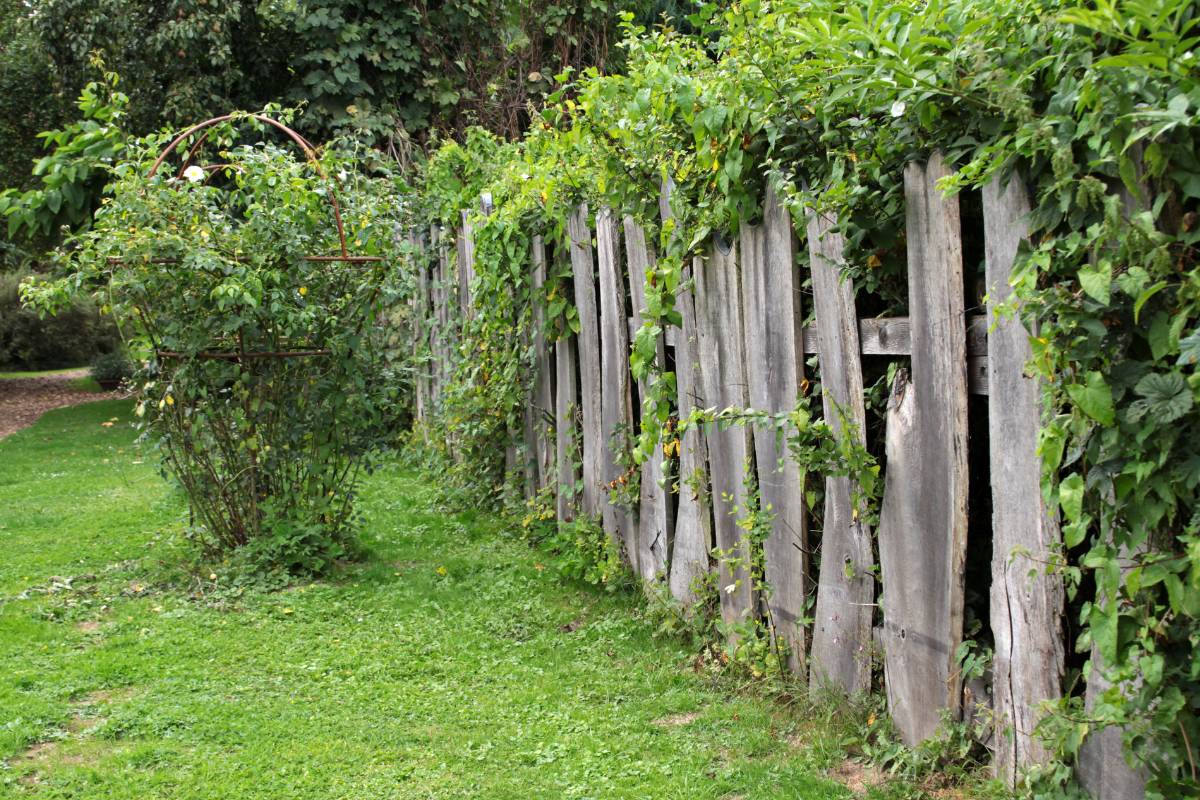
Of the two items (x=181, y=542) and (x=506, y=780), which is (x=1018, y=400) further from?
(x=181, y=542)

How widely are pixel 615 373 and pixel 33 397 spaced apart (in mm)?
19131

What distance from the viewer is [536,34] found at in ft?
44.7

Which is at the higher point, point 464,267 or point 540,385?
point 464,267

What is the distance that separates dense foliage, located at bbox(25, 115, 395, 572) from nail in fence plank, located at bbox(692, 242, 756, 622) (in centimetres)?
245

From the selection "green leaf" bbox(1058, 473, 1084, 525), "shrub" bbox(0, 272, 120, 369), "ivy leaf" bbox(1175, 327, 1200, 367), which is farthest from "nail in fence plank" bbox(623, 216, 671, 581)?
"shrub" bbox(0, 272, 120, 369)

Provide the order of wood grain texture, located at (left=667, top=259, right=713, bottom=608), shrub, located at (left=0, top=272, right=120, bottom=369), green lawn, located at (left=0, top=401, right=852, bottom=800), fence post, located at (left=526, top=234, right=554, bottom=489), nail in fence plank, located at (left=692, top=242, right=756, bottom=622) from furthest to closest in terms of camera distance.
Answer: shrub, located at (left=0, top=272, right=120, bottom=369) → fence post, located at (left=526, top=234, right=554, bottom=489) → wood grain texture, located at (left=667, top=259, right=713, bottom=608) → nail in fence plank, located at (left=692, top=242, right=756, bottom=622) → green lawn, located at (left=0, top=401, right=852, bottom=800)

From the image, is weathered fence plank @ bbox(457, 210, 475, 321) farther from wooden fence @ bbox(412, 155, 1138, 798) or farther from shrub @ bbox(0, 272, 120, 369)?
shrub @ bbox(0, 272, 120, 369)

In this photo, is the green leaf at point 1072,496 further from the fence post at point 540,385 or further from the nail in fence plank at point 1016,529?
the fence post at point 540,385

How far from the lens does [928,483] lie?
3.00 meters

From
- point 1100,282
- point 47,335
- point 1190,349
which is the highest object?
point 47,335

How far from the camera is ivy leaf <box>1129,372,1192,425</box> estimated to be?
207 centimetres

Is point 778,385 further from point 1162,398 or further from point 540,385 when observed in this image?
point 540,385

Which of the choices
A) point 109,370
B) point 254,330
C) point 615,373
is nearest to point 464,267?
point 254,330

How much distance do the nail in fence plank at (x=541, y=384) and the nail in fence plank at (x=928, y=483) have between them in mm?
3281
